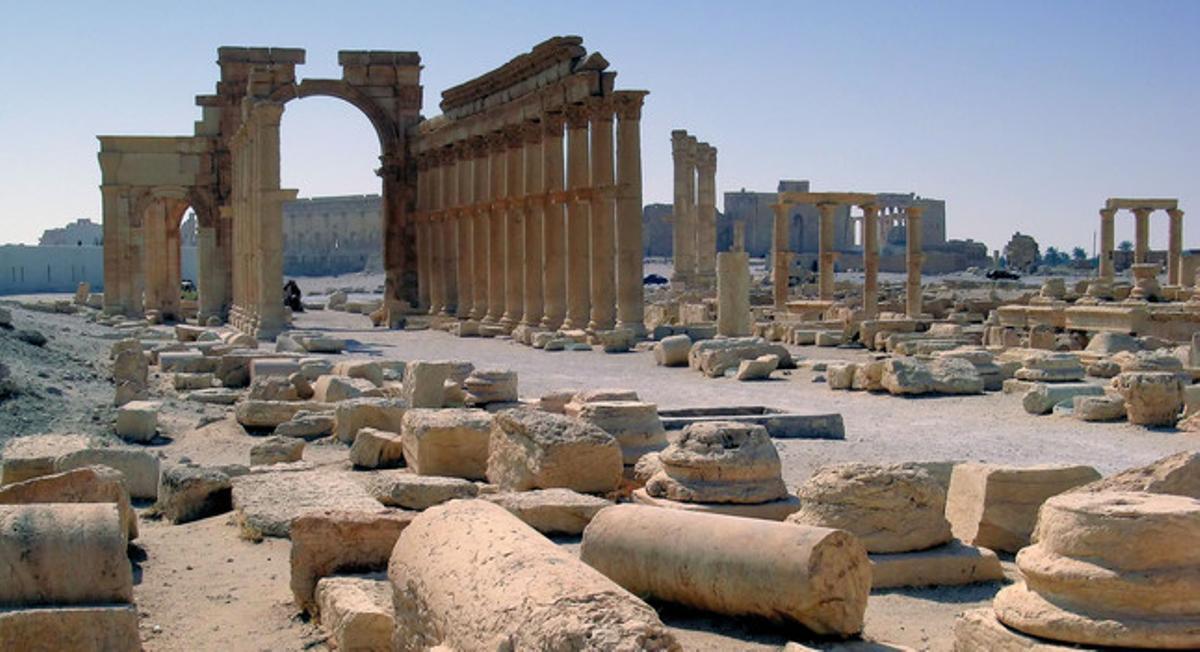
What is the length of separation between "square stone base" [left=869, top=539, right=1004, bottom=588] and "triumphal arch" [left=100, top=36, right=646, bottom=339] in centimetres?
2088

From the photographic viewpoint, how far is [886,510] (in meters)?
8.30

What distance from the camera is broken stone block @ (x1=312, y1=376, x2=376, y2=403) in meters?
17.2

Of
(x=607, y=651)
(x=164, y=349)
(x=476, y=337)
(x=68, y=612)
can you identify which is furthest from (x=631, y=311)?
(x=607, y=651)

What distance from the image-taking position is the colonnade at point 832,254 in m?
36.8

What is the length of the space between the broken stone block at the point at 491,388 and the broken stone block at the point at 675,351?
7.39m

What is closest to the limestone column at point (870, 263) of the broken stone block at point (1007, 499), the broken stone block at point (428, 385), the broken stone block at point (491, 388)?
the broken stone block at point (491, 388)

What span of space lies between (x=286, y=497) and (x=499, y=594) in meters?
5.30

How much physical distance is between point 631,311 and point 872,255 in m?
10.7

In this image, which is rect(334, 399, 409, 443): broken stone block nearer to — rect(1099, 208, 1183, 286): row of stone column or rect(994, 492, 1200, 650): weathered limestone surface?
rect(994, 492, 1200, 650): weathered limestone surface

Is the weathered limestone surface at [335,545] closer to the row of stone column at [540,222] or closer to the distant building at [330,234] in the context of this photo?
the row of stone column at [540,222]

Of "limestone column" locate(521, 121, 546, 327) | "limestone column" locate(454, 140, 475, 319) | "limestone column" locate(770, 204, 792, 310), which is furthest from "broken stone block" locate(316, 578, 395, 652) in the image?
"limestone column" locate(770, 204, 792, 310)

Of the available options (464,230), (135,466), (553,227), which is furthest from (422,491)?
(464,230)

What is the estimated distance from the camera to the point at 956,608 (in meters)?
7.60

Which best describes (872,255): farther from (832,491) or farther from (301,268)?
(301,268)
